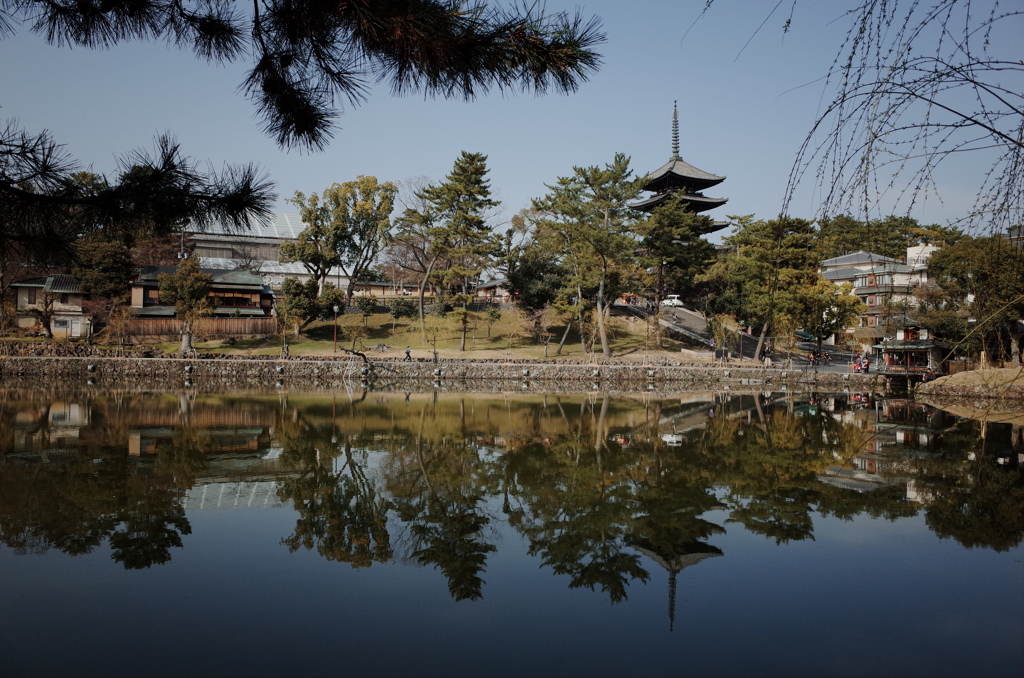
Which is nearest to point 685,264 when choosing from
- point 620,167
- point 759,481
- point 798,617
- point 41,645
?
point 620,167

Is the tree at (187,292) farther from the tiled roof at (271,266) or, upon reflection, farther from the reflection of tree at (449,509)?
the reflection of tree at (449,509)

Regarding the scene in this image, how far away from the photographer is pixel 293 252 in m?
40.8

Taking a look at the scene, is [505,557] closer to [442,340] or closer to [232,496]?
[232,496]

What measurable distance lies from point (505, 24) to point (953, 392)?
27.6 m

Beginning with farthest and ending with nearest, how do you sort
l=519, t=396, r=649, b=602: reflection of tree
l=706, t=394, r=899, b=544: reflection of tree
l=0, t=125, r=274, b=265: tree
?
1. l=706, t=394, r=899, b=544: reflection of tree
2. l=519, t=396, r=649, b=602: reflection of tree
3. l=0, t=125, r=274, b=265: tree

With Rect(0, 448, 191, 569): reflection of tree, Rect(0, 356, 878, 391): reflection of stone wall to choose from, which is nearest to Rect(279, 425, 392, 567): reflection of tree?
Rect(0, 448, 191, 569): reflection of tree

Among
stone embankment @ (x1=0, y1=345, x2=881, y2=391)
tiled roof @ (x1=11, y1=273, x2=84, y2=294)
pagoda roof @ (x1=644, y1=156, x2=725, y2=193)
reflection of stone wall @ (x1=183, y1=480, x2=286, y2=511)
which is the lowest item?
reflection of stone wall @ (x1=183, y1=480, x2=286, y2=511)

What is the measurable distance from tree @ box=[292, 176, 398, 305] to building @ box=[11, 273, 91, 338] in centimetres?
1118

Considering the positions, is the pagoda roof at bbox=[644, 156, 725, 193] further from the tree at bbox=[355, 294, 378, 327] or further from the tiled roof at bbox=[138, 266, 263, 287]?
the tiled roof at bbox=[138, 266, 263, 287]

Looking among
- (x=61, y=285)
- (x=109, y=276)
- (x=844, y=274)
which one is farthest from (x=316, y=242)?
(x=844, y=274)

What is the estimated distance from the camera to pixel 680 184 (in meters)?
48.2

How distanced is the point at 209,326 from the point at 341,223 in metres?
9.43

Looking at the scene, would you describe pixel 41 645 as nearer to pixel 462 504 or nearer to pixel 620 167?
pixel 462 504

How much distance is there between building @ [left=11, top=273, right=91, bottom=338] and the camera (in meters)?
36.1
